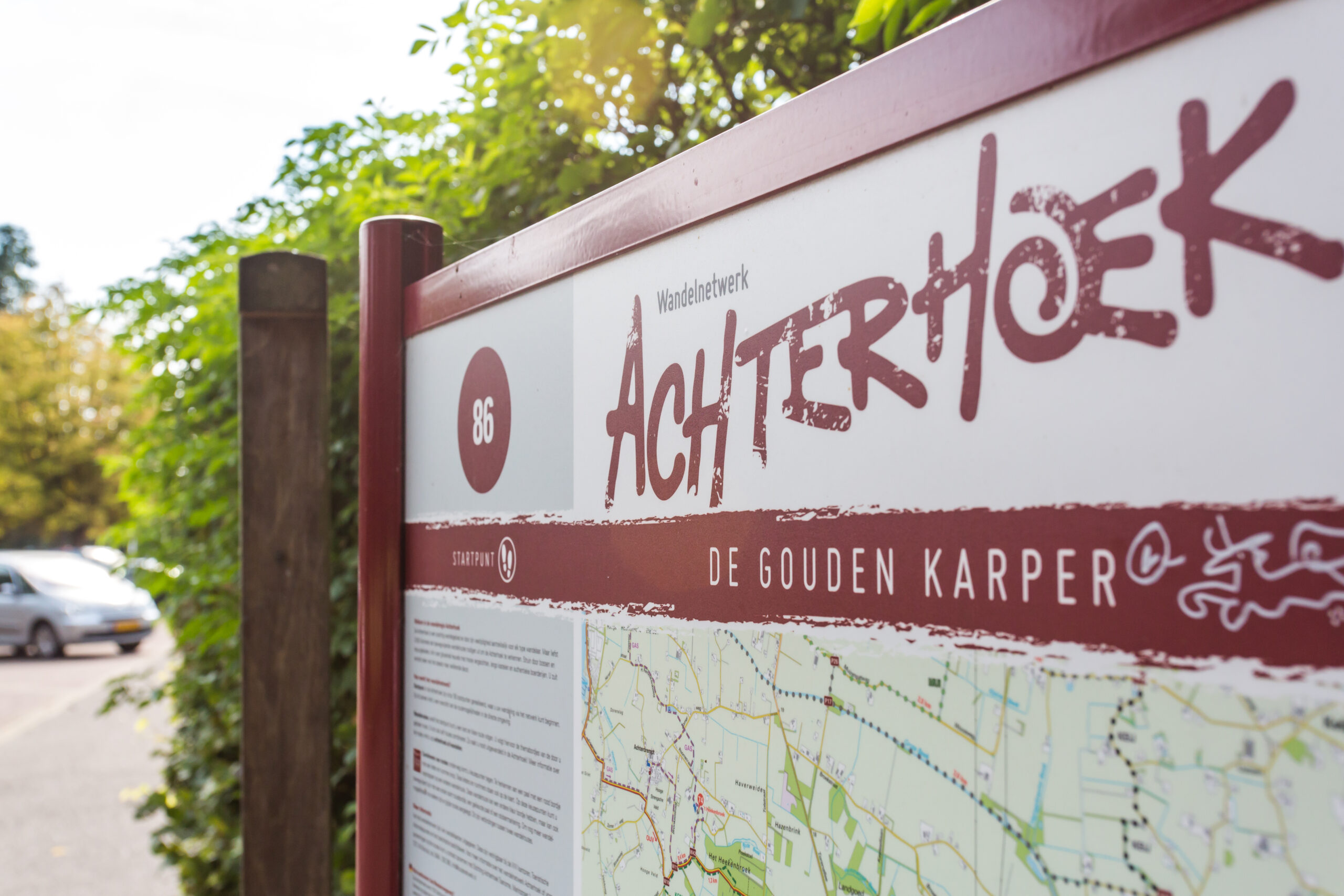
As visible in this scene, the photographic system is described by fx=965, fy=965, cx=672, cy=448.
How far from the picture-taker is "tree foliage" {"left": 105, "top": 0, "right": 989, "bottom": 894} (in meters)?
2.39

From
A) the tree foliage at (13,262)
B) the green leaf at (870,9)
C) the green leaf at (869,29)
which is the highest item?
the tree foliage at (13,262)

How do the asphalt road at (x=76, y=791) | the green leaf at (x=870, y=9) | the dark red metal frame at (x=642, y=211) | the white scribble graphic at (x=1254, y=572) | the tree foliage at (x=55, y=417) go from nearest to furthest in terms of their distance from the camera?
the white scribble graphic at (x=1254, y=572), the dark red metal frame at (x=642, y=211), the green leaf at (x=870, y=9), the asphalt road at (x=76, y=791), the tree foliage at (x=55, y=417)

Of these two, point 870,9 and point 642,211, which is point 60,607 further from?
point 870,9

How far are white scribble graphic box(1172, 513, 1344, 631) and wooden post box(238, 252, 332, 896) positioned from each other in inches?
79.9

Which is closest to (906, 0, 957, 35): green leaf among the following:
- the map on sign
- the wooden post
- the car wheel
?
the map on sign

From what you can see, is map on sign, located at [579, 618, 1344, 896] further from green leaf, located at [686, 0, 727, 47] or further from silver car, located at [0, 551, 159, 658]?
silver car, located at [0, 551, 159, 658]

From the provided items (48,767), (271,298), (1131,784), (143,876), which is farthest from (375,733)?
(48,767)

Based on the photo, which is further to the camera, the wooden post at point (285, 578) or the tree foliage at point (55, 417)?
the tree foliage at point (55, 417)

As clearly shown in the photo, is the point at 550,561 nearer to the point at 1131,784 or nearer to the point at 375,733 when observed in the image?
the point at 375,733

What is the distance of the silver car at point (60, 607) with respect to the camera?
15.9 metres

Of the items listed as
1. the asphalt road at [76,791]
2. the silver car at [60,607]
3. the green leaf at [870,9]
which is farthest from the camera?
the silver car at [60,607]

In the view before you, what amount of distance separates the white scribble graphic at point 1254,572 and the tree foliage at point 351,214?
1.19 metres

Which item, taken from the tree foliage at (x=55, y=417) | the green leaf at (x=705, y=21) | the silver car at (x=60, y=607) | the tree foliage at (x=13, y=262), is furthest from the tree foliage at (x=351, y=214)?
the tree foliage at (x=13, y=262)

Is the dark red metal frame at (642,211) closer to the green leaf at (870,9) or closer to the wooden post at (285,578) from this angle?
the wooden post at (285,578)
